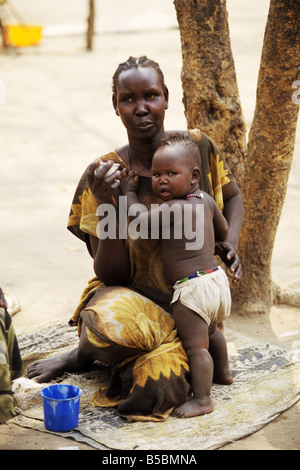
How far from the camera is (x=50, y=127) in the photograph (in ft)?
30.5

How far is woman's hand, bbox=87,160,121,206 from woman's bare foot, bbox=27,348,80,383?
3.06ft

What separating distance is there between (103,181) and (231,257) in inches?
29.0

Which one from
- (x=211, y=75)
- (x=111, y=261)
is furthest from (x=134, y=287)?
(x=211, y=75)

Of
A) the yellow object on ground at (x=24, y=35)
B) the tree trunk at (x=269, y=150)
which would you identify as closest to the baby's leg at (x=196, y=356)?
the tree trunk at (x=269, y=150)

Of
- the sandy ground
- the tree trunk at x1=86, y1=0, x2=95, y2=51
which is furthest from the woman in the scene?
the tree trunk at x1=86, y1=0, x2=95, y2=51

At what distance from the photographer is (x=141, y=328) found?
301cm

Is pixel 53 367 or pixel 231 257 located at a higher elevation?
pixel 231 257

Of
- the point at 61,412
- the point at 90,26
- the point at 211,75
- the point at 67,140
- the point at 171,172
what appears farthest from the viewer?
the point at 90,26

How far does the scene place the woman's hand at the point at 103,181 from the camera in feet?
9.30

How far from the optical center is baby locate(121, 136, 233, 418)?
9.81 ft

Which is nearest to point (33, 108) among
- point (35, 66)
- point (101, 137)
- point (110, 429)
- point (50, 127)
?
point (50, 127)

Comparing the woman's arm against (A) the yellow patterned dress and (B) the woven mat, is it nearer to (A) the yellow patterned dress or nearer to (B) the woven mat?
(A) the yellow patterned dress

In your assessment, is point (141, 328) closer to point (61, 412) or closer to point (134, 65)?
point (61, 412)
